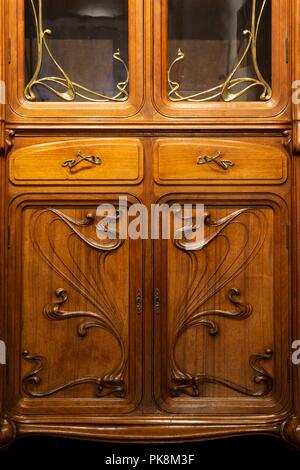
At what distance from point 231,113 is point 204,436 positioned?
770mm

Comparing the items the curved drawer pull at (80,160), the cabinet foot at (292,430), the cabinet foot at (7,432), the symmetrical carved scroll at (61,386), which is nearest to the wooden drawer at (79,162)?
the curved drawer pull at (80,160)

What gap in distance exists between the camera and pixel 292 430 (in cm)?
146

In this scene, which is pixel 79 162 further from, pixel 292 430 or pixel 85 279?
pixel 292 430

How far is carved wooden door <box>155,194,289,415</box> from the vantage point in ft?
4.90

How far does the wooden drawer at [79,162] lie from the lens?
1484 mm

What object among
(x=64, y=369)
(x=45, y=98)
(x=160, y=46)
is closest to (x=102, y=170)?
(x=45, y=98)

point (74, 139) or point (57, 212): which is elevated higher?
point (74, 139)

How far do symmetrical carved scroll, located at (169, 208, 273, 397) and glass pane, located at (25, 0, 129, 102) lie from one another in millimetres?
400

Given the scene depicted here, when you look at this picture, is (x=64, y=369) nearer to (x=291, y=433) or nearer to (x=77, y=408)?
(x=77, y=408)
